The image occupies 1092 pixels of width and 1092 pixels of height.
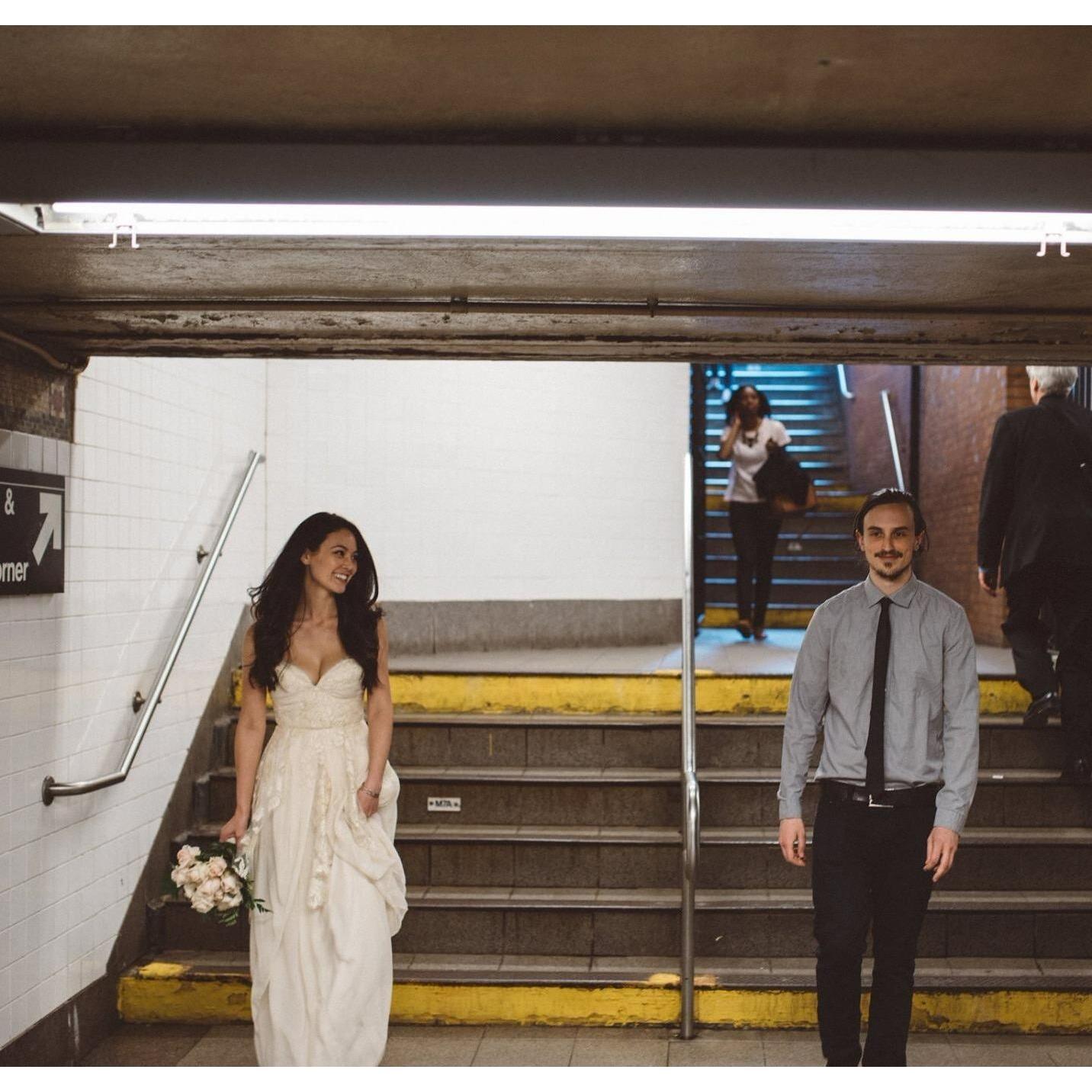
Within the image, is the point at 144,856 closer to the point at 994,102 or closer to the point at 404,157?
the point at 404,157

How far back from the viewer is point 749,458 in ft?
25.5

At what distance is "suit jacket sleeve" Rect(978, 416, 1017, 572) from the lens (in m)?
5.00

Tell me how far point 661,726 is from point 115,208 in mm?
3539

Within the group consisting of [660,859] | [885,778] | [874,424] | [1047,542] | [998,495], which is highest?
[874,424]

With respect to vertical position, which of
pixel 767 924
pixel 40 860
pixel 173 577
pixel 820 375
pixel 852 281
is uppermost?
pixel 820 375

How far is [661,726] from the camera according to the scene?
5539 mm

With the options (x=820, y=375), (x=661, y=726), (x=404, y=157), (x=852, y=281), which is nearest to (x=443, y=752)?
(x=661, y=726)

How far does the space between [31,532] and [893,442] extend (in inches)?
257

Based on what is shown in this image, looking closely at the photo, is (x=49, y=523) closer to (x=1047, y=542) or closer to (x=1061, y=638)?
(x=1047, y=542)

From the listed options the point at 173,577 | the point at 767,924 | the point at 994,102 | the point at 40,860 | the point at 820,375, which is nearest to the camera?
the point at 994,102

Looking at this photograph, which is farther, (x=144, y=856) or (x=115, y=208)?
(x=144, y=856)

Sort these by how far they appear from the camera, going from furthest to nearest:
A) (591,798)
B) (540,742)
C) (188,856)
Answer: (540,742)
(591,798)
(188,856)

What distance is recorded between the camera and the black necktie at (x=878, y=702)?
3438 mm

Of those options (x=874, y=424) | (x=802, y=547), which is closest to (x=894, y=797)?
(x=802, y=547)
